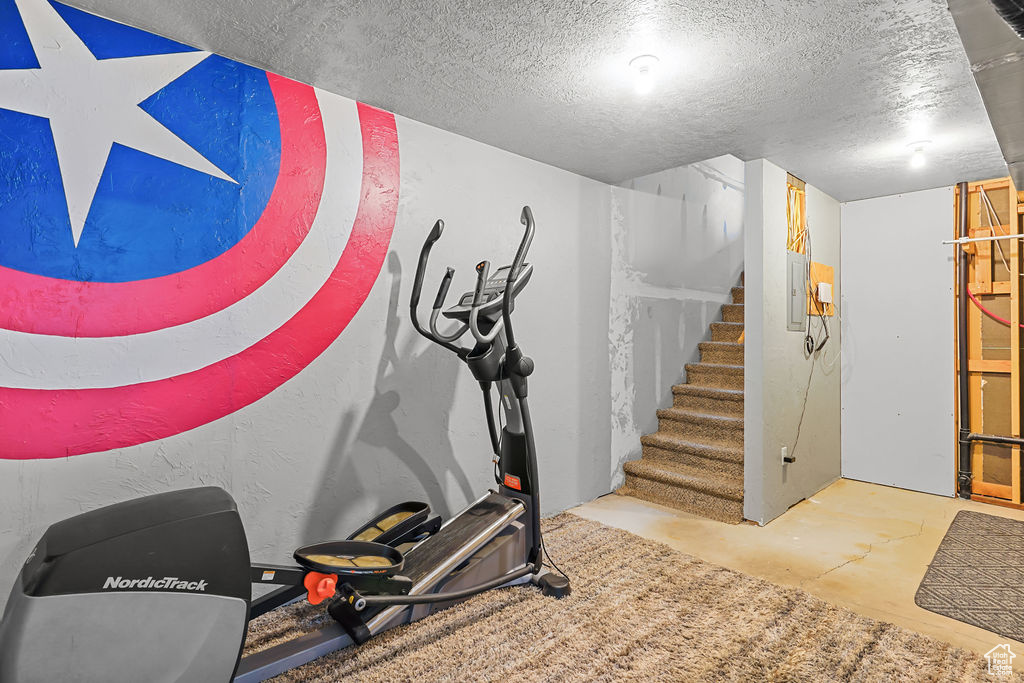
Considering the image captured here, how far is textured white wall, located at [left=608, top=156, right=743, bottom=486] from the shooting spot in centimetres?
389

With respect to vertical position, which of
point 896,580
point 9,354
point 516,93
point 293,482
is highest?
point 516,93

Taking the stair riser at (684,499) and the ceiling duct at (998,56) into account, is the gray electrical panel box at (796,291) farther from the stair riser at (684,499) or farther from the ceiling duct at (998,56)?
the ceiling duct at (998,56)

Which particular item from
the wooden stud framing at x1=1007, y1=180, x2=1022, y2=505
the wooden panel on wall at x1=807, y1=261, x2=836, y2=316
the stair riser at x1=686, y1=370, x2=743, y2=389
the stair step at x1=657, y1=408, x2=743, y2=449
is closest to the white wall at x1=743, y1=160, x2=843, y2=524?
the wooden panel on wall at x1=807, y1=261, x2=836, y2=316

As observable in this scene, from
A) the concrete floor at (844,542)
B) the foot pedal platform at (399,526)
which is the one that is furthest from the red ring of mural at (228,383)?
the concrete floor at (844,542)

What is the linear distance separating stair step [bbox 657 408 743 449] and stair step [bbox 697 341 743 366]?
642mm

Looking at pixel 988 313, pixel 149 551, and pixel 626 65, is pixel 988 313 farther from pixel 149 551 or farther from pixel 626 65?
pixel 149 551

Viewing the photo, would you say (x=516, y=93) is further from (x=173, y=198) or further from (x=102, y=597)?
(x=102, y=597)

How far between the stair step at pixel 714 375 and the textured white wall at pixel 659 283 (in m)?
0.11

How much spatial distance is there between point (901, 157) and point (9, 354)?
14.7 ft

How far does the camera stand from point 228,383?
2.11 m

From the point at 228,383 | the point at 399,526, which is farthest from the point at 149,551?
the point at 399,526

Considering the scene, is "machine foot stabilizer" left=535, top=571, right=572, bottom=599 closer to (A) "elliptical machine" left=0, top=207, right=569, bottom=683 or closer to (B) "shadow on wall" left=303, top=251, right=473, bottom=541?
(A) "elliptical machine" left=0, top=207, right=569, bottom=683

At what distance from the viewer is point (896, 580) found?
8.22 feet

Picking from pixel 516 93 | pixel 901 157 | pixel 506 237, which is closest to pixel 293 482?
pixel 506 237
